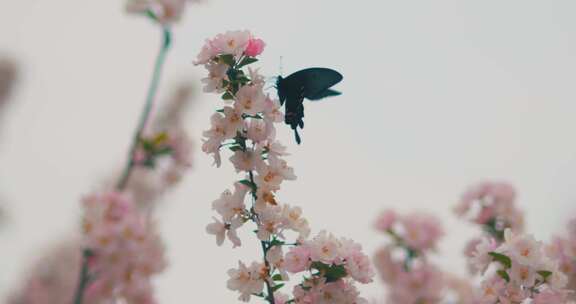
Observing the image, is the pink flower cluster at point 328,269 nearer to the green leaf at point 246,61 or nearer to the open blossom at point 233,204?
the open blossom at point 233,204

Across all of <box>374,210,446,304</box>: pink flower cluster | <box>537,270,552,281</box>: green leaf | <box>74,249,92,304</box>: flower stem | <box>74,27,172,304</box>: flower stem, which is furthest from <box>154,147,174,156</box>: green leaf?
<box>537,270,552,281</box>: green leaf

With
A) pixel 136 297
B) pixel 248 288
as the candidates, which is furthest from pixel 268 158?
pixel 136 297

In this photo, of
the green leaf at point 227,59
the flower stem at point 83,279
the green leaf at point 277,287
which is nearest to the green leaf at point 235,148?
the green leaf at point 227,59

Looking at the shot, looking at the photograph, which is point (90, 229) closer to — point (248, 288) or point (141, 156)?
point (141, 156)

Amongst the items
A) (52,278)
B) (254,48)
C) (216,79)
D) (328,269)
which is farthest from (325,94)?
(52,278)

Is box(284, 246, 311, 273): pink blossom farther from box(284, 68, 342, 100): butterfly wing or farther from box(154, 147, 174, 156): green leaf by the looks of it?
box(154, 147, 174, 156): green leaf

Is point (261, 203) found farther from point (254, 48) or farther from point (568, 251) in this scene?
point (568, 251)
